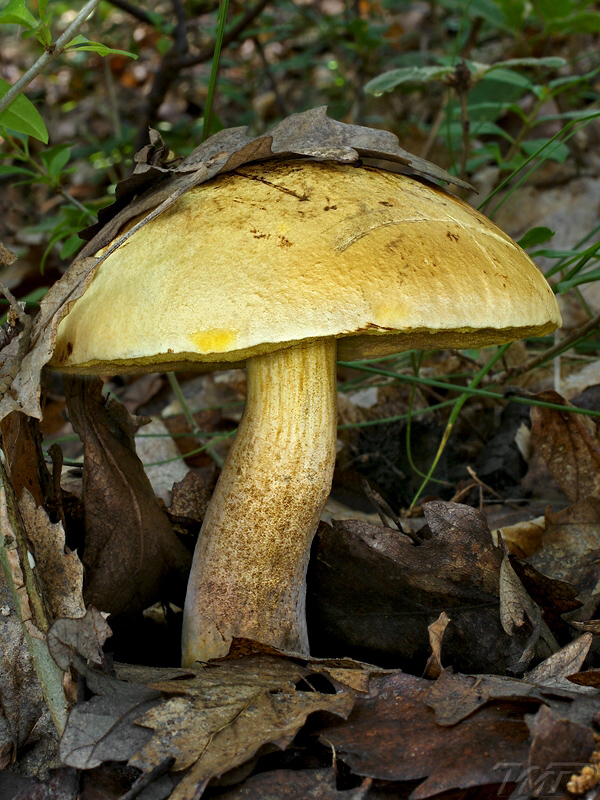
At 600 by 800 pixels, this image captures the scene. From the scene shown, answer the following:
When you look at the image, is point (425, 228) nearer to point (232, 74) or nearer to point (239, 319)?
point (239, 319)

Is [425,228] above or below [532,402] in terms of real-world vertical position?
above

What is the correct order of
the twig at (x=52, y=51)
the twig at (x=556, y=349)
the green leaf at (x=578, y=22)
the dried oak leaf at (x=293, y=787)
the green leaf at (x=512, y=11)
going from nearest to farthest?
1. the dried oak leaf at (x=293, y=787)
2. the twig at (x=52, y=51)
3. the twig at (x=556, y=349)
4. the green leaf at (x=578, y=22)
5. the green leaf at (x=512, y=11)

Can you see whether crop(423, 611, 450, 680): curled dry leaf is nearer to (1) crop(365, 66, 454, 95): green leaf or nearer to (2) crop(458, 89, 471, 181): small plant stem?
(1) crop(365, 66, 454, 95): green leaf

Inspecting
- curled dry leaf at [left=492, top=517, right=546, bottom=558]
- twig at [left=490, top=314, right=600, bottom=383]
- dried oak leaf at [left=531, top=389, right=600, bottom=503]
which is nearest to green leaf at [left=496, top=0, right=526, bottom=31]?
twig at [left=490, top=314, right=600, bottom=383]

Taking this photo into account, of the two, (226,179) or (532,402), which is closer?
(226,179)

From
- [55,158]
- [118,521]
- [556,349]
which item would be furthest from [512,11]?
[118,521]

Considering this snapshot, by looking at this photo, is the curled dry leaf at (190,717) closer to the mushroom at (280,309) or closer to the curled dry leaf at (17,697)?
the curled dry leaf at (17,697)

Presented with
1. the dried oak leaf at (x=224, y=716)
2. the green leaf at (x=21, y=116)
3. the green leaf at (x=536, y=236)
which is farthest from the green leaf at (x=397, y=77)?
the dried oak leaf at (x=224, y=716)

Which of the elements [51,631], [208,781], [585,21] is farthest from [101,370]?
[585,21]
